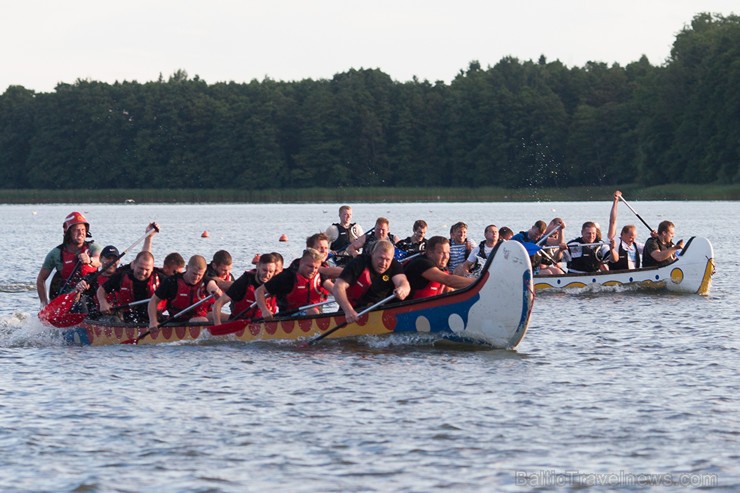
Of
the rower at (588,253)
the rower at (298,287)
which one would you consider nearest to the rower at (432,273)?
the rower at (298,287)

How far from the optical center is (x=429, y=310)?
15.0 metres

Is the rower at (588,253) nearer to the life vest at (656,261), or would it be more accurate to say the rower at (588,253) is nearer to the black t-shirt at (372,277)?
the life vest at (656,261)

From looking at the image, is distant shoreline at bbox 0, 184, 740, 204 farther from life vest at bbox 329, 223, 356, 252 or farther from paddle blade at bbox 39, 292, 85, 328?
paddle blade at bbox 39, 292, 85, 328

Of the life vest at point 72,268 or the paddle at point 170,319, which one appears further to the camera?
the life vest at point 72,268

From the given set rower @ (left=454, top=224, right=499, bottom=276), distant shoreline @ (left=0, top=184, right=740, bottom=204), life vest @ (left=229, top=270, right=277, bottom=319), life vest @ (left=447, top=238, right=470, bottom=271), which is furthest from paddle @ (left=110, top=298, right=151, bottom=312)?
distant shoreline @ (left=0, top=184, right=740, bottom=204)

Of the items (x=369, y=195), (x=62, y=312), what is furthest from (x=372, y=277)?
(x=369, y=195)

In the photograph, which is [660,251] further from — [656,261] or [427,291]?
[427,291]

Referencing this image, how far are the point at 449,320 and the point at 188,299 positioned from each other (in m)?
3.38

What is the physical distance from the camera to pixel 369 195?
102 metres

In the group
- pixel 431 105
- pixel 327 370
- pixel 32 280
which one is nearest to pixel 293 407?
pixel 327 370

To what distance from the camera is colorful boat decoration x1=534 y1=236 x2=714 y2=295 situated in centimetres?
2291

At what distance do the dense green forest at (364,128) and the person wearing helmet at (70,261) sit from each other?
287 ft

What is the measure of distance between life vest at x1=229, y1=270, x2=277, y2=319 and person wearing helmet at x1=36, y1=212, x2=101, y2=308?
2264 millimetres

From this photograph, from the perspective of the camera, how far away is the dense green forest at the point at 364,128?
10900 centimetres
